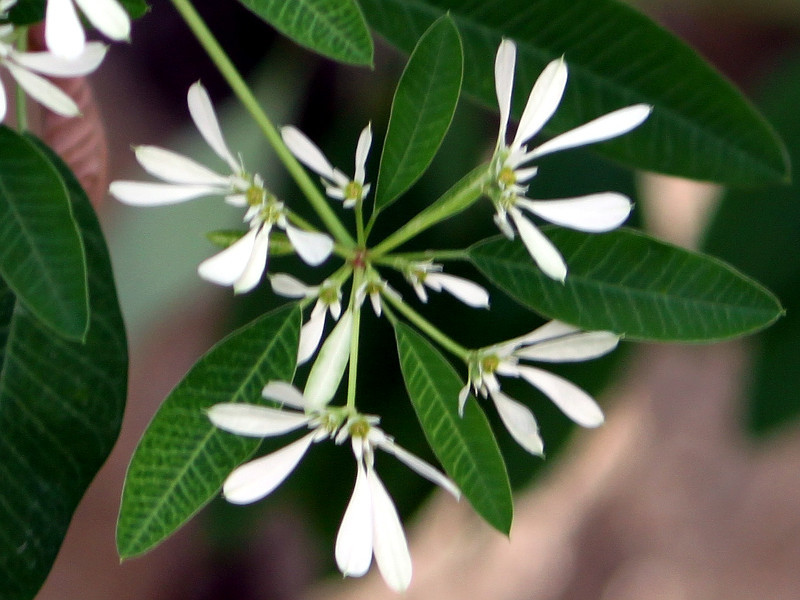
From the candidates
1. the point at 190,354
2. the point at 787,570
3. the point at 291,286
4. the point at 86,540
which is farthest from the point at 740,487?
the point at 291,286

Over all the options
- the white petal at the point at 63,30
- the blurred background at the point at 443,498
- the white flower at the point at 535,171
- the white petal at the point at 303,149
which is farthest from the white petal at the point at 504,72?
the blurred background at the point at 443,498

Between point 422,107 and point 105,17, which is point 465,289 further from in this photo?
point 105,17

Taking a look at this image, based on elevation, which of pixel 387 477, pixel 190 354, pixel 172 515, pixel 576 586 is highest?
pixel 172 515

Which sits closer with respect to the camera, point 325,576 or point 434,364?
point 434,364

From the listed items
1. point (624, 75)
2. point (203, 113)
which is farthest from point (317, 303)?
point (624, 75)

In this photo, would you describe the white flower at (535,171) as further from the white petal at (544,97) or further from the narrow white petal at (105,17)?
the narrow white petal at (105,17)

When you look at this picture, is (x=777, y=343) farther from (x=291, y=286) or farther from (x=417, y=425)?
(x=291, y=286)

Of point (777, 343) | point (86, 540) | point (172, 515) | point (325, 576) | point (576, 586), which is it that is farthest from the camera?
point (576, 586)
